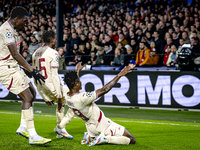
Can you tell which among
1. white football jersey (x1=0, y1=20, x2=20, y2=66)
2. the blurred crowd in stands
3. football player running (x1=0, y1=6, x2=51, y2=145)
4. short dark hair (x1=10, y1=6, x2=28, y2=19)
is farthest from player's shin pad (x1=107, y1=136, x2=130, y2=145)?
the blurred crowd in stands

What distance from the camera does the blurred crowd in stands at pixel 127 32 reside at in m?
11.3

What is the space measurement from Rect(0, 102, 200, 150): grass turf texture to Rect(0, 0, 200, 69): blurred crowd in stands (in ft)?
8.27

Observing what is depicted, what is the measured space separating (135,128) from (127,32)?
709 centimetres

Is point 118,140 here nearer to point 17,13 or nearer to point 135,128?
point 135,128

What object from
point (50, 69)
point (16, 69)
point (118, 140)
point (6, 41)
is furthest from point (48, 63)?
point (118, 140)

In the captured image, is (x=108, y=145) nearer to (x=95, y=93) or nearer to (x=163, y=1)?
(x=95, y=93)

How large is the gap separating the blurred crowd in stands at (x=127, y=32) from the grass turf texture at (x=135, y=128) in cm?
252

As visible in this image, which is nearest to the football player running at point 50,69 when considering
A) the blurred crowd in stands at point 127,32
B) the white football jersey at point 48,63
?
the white football jersey at point 48,63

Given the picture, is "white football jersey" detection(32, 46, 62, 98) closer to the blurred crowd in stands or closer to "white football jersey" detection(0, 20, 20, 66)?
"white football jersey" detection(0, 20, 20, 66)

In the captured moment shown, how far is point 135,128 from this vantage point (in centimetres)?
688

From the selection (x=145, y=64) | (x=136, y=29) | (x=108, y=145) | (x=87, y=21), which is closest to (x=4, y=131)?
(x=108, y=145)

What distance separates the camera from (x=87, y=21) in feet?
51.3

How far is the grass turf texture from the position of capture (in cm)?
512

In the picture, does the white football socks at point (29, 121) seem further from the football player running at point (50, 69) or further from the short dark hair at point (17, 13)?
the short dark hair at point (17, 13)
